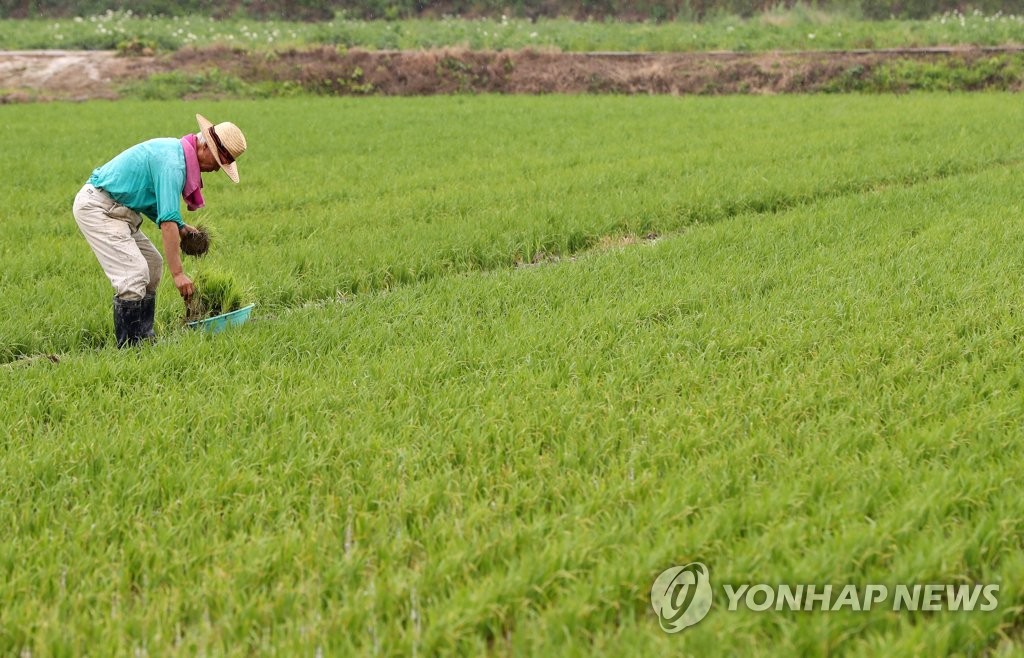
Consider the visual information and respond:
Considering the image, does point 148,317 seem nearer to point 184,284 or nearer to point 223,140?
point 184,284

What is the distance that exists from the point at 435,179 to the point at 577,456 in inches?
223

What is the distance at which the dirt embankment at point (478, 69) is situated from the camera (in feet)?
54.3

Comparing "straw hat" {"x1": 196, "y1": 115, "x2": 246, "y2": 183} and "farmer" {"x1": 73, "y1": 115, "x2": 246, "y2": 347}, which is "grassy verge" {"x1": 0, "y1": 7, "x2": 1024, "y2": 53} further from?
"straw hat" {"x1": 196, "y1": 115, "x2": 246, "y2": 183}

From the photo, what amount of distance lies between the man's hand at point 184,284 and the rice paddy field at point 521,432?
25 centimetres

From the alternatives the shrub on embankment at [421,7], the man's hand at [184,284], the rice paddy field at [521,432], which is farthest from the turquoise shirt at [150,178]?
the shrub on embankment at [421,7]

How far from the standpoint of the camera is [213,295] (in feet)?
14.3

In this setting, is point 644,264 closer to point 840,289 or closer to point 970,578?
point 840,289

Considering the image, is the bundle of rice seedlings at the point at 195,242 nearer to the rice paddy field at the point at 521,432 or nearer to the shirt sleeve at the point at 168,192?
the shirt sleeve at the point at 168,192

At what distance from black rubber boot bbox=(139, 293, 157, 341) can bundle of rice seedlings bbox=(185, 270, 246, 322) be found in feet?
0.52

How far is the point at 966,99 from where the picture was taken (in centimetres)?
1366

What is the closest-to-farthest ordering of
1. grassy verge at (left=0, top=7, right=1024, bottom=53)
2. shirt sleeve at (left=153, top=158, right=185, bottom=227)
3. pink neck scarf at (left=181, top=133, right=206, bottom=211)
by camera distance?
shirt sleeve at (left=153, top=158, right=185, bottom=227) < pink neck scarf at (left=181, top=133, right=206, bottom=211) < grassy verge at (left=0, top=7, right=1024, bottom=53)

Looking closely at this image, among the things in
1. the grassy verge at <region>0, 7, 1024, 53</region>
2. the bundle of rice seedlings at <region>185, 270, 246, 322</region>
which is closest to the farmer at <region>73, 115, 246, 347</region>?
the bundle of rice seedlings at <region>185, 270, 246, 322</region>

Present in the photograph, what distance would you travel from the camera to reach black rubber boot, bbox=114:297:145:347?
4.13m

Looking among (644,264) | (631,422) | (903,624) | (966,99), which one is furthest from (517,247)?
(966,99)
